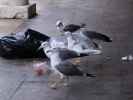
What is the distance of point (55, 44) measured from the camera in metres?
8.03

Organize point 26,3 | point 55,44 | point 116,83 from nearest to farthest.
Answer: point 116,83 < point 55,44 < point 26,3

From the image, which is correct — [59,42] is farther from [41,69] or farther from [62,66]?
[62,66]

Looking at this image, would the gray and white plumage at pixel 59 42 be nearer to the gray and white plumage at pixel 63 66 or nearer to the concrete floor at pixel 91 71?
the concrete floor at pixel 91 71

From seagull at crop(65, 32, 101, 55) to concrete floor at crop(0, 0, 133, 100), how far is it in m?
0.24

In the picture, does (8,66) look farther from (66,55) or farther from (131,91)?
(131,91)

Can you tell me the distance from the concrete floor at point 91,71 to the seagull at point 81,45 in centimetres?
24

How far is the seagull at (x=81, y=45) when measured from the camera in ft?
25.6

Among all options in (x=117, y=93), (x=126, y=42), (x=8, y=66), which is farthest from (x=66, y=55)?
(x=126, y=42)

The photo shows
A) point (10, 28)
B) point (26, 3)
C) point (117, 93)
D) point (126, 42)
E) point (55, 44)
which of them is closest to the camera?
point (117, 93)

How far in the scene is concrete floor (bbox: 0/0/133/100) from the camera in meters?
6.55

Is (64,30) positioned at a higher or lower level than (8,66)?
higher

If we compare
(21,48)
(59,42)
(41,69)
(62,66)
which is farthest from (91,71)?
(21,48)

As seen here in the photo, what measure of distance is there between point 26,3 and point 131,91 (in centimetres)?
755

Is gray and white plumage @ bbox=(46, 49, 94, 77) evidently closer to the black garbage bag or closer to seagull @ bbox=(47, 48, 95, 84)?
seagull @ bbox=(47, 48, 95, 84)
